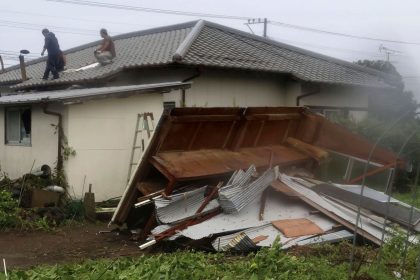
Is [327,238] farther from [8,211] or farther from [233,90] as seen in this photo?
[233,90]

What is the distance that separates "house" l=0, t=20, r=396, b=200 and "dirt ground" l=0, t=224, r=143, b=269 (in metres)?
1.83

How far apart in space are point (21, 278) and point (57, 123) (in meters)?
6.33

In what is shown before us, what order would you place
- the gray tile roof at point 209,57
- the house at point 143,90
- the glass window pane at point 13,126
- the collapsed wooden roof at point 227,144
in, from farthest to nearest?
the gray tile roof at point 209,57
the glass window pane at point 13,126
the house at point 143,90
the collapsed wooden roof at point 227,144

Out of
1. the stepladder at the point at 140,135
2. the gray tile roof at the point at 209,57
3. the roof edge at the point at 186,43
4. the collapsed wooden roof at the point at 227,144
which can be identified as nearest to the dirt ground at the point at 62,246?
A: the collapsed wooden roof at the point at 227,144

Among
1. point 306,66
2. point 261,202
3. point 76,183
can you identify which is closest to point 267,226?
point 261,202

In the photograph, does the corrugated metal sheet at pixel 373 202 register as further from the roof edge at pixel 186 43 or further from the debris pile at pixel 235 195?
the roof edge at pixel 186 43

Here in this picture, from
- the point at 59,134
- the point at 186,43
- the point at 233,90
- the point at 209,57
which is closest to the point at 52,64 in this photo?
the point at 186,43

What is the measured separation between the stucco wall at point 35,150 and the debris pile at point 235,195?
11.6 feet

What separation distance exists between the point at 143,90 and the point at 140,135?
1.06 m

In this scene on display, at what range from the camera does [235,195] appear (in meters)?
7.27

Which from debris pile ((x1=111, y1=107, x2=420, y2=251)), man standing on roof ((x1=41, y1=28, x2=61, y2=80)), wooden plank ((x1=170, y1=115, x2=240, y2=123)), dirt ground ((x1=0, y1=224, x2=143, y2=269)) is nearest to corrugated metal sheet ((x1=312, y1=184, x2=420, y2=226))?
debris pile ((x1=111, y1=107, x2=420, y2=251))

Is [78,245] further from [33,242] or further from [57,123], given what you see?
[57,123]

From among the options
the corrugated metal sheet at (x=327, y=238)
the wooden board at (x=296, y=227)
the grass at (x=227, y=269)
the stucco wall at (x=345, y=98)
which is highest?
the stucco wall at (x=345, y=98)

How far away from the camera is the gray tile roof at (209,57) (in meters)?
13.7
